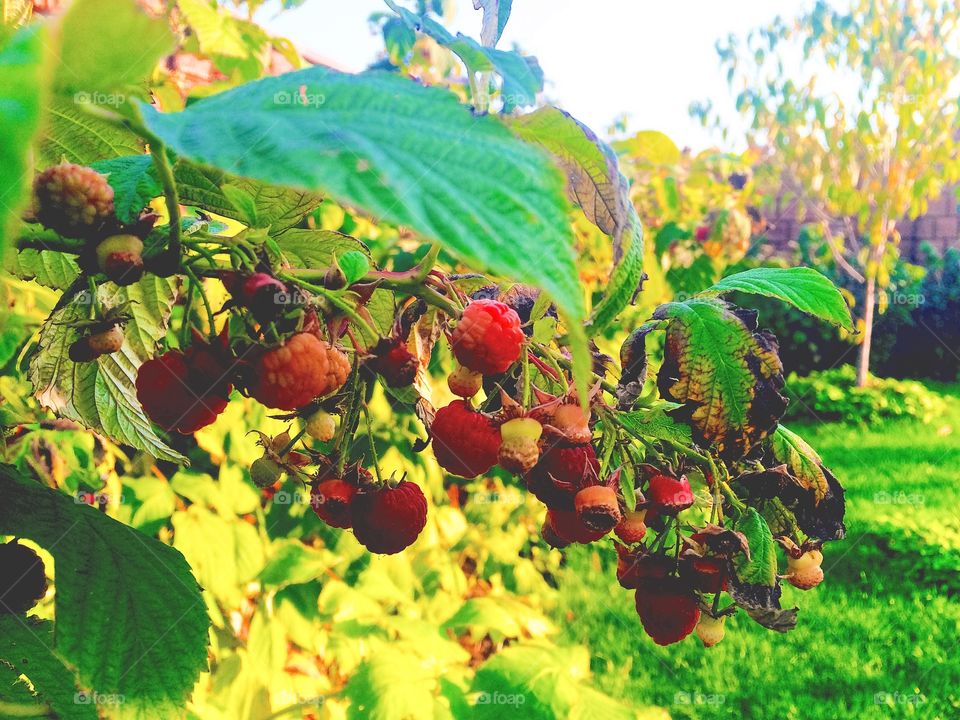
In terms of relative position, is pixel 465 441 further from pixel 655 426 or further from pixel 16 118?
pixel 16 118

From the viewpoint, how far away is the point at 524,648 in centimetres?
113

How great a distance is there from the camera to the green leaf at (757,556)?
464 mm

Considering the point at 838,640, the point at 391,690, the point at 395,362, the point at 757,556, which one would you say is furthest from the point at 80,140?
the point at 838,640

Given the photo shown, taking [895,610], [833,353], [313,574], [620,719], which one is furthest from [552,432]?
[833,353]

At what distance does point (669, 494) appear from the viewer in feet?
1.45

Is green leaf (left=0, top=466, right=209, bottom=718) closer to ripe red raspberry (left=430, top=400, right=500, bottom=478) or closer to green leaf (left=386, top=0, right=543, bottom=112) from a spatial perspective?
ripe red raspberry (left=430, top=400, right=500, bottom=478)

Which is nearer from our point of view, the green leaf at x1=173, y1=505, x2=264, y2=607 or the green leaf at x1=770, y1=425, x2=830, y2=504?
the green leaf at x1=770, y1=425, x2=830, y2=504

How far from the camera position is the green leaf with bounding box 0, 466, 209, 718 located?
47cm

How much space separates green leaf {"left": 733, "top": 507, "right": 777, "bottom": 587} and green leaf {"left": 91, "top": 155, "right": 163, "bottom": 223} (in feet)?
1.23

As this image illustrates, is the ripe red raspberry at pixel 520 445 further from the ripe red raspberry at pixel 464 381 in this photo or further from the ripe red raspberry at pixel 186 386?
the ripe red raspberry at pixel 186 386

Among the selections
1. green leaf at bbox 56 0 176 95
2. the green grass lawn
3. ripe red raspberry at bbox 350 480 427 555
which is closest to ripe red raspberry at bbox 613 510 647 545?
ripe red raspberry at bbox 350 480 427 555

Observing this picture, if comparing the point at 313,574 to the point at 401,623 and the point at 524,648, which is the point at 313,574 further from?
the point at 524,648

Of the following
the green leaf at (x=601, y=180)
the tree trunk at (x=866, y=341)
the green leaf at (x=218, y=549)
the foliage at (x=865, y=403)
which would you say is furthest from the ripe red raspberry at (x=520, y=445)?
the tree trunk at (x=866, y=341)

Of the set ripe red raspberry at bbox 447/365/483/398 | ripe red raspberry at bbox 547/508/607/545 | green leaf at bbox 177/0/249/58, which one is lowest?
ripe red raspberry at bbox 547/508/607/545
